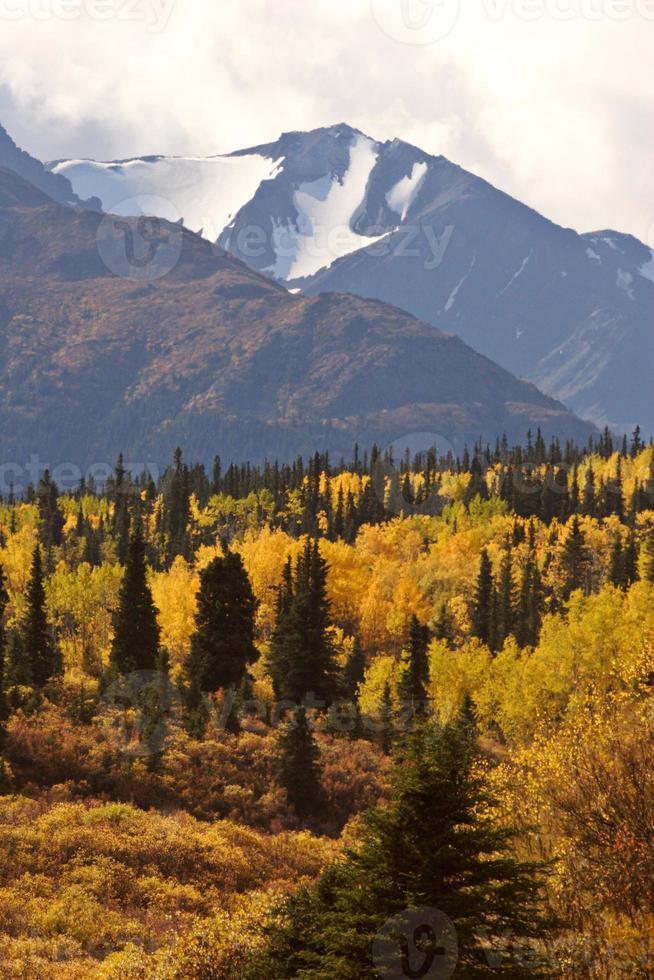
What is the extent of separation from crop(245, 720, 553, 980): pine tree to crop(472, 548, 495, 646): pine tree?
9685 cm

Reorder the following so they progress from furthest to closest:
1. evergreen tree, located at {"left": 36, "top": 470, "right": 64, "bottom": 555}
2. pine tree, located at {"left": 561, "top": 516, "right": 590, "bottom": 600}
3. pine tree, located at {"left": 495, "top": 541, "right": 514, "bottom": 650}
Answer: evergreen tree, located at {"left": 36, "top": 470, "right": 64, "bottom": 555}, pine tree, located at {"left": 561, "top": 516, "right": 590, "bottom": 600}, pine tree, located at {"left": 495, "top": 541, "right": 514, "bottom": 650}

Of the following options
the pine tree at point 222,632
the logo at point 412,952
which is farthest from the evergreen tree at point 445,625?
the logo at point 412,952

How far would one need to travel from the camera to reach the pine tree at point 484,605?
393 ft

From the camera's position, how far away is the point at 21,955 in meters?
Answer: 31.1

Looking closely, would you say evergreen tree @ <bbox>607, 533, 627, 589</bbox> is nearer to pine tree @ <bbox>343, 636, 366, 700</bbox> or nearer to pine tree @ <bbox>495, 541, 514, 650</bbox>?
pine tree @ <bbox>495, 541, 514, 650</bbox>

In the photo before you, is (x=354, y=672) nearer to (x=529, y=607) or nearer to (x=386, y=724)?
(x=386, y=724)

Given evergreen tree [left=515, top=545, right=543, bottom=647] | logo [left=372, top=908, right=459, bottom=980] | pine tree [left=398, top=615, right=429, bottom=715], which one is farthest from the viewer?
evergreen tree [left=515, top=545, right=543, bottom=647]

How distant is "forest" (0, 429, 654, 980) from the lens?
72.9 ft

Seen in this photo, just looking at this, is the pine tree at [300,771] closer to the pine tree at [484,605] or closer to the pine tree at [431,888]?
the pine tree at [431,888]

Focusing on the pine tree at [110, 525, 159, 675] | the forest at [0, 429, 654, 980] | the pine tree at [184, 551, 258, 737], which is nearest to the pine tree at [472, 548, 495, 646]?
the forest at [0, 429, 654, 980]

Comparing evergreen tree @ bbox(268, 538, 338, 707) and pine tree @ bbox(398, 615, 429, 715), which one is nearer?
evergreen tree @ bbox(268, 538, 338, 707)

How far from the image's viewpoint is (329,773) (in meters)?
62.0

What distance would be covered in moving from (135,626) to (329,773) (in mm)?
19995

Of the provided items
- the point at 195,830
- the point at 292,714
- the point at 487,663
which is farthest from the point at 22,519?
the point at 195,830
